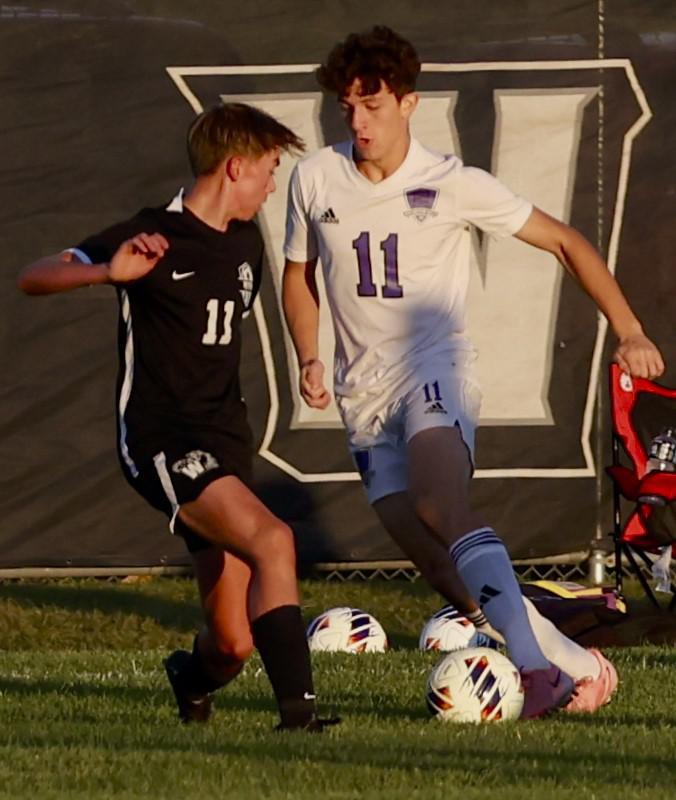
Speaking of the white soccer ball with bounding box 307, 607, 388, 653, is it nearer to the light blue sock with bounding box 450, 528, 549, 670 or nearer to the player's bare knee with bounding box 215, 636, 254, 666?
the light blue sock with bounding box 450, 528, 549, 670

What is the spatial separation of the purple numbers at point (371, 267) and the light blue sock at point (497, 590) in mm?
1013

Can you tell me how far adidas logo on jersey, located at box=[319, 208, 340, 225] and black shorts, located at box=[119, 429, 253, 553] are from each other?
4.53 ft

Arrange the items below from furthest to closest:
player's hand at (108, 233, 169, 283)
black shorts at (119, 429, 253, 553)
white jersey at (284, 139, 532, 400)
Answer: white jersey at (284, 139, 532, 400)
black shorts at (119, 429, 253, 553)
player's hand at (108, 233, 169, 283)

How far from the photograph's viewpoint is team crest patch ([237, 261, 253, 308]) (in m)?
6.64

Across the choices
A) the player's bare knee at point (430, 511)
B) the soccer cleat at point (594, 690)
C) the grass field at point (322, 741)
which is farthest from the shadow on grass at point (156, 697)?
the player's bare knee at point (430, 511)

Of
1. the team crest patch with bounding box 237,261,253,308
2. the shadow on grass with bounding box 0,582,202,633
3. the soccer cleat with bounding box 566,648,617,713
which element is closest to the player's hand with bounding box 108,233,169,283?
the team crest patch with bounding box 237,261,253,308

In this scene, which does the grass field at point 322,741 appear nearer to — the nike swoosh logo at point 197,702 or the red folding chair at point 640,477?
the nike swoosh logo at point 197,702

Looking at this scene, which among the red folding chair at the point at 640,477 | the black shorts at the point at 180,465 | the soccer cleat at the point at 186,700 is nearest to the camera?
the black shorts at the point at 180,465

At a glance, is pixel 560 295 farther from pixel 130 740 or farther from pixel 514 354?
pixel 130 740

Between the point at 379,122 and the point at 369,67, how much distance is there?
0.20 metres

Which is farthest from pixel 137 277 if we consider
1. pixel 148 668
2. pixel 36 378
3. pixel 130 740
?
pixel 36 378

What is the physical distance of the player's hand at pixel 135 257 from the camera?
613 cm

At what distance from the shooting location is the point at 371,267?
24.9 feet

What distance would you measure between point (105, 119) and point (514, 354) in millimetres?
2769
